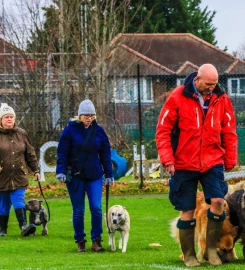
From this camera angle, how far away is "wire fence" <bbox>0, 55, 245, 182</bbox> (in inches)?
933

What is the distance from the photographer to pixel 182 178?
9172 millimetres

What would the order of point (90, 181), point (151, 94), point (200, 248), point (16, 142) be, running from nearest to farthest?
point (200, 248)
point (90, 181)
point (16, 142)
point (151, 94)

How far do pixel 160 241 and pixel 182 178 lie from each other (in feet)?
11.0

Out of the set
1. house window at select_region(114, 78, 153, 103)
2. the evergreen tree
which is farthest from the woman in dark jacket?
the evergreen tree

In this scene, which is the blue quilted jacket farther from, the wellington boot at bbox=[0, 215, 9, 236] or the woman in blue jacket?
the wellington boot at bbox=[0, 215, 9, 236]

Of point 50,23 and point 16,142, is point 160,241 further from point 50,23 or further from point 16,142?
point 50,23

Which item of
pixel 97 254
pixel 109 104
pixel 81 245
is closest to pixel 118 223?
pixel 81 245

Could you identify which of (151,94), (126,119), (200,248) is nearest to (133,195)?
(126,119)

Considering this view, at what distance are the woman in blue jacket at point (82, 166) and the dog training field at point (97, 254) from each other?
39cm

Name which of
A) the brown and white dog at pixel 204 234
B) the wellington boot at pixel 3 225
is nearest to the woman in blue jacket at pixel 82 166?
the brown and white dog at pixel 204 234

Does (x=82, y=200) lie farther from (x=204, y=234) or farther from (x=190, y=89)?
(x=190, y=89)

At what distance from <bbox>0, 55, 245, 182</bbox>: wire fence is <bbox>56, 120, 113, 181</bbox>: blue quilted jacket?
11.3m

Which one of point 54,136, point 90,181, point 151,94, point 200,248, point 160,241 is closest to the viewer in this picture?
point 200,248

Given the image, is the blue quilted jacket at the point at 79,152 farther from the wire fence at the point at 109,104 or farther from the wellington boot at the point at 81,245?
the wire fence at the point at 109,104
